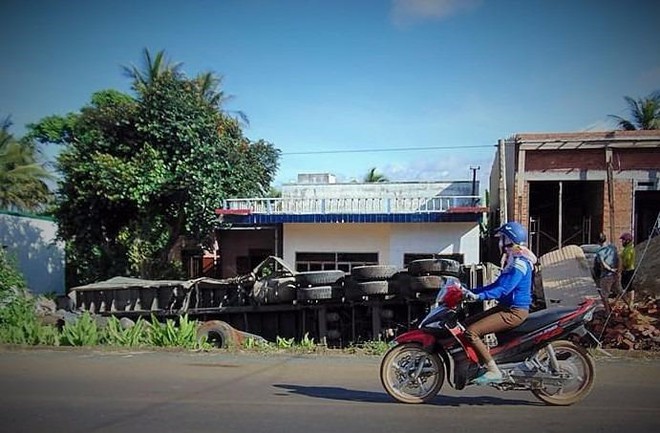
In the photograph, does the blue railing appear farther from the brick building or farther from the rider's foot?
the rider's foot

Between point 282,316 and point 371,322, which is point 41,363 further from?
point 371,322

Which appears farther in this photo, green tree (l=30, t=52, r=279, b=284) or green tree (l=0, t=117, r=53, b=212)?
green tree (l=0, t=117, r=53, b=212)

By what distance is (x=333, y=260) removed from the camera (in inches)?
823

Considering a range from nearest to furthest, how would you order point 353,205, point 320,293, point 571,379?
point 571,379 → point 320,293 → point 353,205

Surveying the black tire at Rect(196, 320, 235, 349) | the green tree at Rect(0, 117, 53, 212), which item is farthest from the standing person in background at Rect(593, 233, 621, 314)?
the green tree at Rect(0, 117, 53, 212)

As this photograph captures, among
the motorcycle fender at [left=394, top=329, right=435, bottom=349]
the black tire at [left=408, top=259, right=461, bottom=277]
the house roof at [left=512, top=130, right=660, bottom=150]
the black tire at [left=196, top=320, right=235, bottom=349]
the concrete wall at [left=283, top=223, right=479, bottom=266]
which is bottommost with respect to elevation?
the black tire at [left=196, top=320, right=235, bottom=349]

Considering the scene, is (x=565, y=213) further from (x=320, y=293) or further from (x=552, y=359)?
(x=552, y=359)

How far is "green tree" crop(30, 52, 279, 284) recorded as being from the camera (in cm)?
1934

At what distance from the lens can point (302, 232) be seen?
69.2 ft

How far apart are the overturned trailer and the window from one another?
291 inches

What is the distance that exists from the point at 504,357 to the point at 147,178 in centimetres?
1558

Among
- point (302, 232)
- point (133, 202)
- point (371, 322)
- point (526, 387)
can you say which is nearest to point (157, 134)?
point (133, 202)

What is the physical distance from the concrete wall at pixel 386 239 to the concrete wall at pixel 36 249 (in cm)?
1141

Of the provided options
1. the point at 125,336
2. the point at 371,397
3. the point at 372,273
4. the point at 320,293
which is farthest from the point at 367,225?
the point at 371,397
